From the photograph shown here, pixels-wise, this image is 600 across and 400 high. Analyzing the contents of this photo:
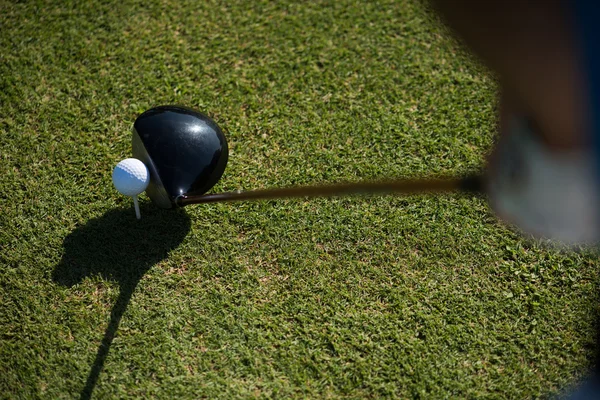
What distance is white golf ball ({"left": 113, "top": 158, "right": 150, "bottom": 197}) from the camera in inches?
124

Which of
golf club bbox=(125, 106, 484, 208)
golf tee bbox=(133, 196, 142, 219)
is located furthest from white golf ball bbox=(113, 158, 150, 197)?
golf tee bbox=(133, 196, 142, 219)

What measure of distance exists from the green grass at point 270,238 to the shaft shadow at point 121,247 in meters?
0.01

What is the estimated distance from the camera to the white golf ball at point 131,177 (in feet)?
10.3

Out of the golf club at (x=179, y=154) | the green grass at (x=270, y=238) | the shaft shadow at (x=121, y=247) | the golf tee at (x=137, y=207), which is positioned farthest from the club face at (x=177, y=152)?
the green grass at (x=270, y=238)

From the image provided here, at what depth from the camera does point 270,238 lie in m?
3.45

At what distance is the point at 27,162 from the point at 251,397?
2.08 m

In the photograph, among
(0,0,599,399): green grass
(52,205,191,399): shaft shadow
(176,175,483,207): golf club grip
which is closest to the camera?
(176,175,483,207): golf club grip

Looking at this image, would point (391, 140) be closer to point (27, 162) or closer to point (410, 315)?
point (410, 315)

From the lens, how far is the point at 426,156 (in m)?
3.85

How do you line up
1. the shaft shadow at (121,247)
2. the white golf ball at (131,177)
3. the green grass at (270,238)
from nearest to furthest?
the green grass at (270,238)
the white golf ball at (131,177)
the shaft shadow at (121,247)

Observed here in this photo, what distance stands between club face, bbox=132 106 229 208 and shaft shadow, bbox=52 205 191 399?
0.73 feet

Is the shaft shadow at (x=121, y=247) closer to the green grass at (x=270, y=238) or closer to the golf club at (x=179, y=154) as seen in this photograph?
the green grass at (x=270, y=238)

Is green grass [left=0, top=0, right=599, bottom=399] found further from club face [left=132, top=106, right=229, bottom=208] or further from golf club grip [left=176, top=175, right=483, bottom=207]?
golf club grip [left=176, top=175, right=483, bottom=207]

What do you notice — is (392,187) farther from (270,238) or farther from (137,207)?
(137,207)
